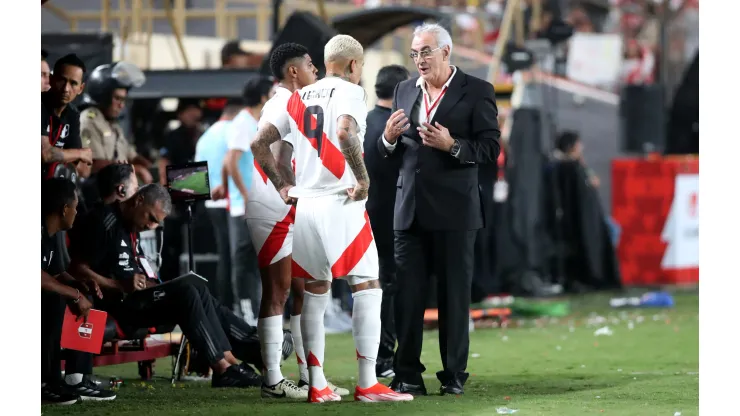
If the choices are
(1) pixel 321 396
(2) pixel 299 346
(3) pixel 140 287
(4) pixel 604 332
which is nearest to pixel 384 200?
(2) pixel 299 346

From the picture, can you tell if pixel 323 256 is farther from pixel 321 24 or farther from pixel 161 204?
pixel 321 24

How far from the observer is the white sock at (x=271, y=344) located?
309 inches

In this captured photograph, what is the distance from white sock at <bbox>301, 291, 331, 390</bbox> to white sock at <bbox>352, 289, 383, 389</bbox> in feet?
0.58

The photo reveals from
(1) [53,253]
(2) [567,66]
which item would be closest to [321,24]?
(1) [53,253]

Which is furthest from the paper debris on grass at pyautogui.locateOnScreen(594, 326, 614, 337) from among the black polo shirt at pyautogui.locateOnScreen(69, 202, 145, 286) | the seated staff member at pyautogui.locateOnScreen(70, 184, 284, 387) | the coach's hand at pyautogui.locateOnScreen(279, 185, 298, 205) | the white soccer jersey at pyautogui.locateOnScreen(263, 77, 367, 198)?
the white soccer jersey at pyautogui.locateOnScreen(263, 77, 367, 198)

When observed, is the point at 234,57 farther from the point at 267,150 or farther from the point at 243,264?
the point at 267,150

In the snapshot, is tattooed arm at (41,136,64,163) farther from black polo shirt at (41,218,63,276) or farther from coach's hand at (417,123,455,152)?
coach's hand at (417,123,455,152)

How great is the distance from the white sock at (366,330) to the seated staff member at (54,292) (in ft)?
4.79

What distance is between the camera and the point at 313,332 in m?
7.42

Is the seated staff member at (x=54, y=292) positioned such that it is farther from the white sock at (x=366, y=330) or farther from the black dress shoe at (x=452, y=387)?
the black dress shoe at (x=452, y=387)

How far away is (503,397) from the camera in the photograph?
772 centimetres

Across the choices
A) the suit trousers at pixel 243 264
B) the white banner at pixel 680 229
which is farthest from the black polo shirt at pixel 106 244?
the white banner at pixel 680 229

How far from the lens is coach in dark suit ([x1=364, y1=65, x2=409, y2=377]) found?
9016 mm

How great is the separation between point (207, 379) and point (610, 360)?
2.88 meters
